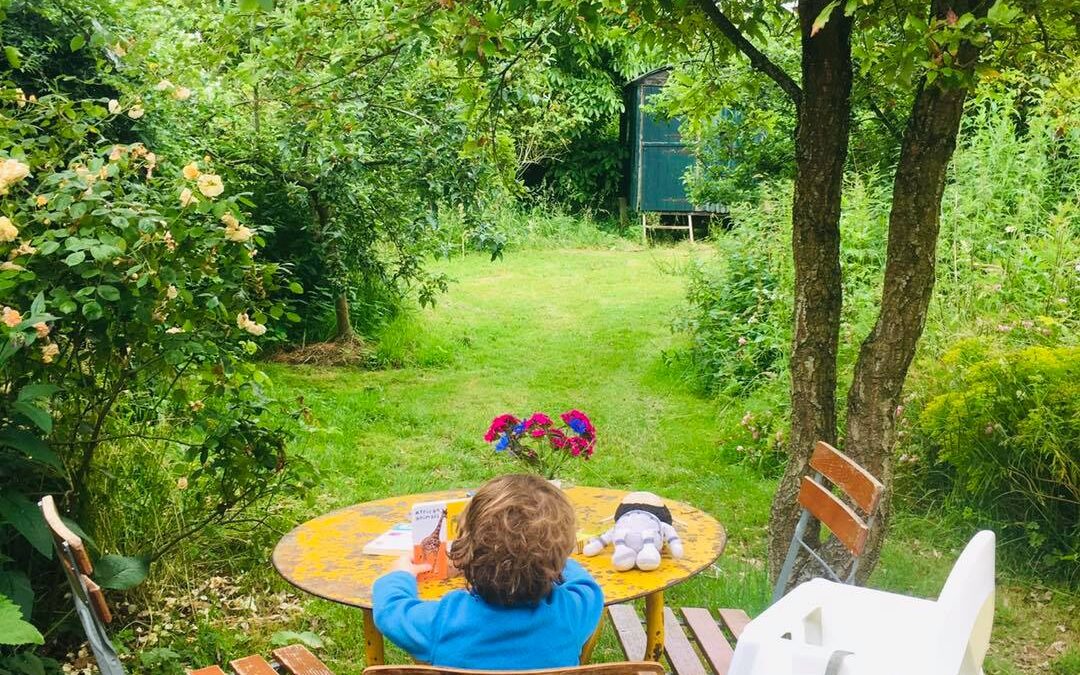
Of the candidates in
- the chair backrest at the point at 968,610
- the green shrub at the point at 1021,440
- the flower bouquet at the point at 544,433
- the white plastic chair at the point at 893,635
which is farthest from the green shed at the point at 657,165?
the chair backrest at the point at 968,610

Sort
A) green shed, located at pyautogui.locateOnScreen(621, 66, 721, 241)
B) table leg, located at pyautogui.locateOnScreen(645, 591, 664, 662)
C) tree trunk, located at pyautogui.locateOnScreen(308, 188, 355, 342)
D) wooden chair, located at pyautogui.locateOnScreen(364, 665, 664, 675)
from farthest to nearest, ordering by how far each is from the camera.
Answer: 1. green shed, located at pyautogui.locateOnScreen(621, 66, 721, 241)
2. tree trunk, located at pyautogui.locateOnScreen(308, 188, 355, 342)
3. table leg, located at pyautogui.locateOnScreen(645, 591, 664, 662)
4. wooden chair, located at pyautogui.locateOnScreen(364, 665, 664, 675)

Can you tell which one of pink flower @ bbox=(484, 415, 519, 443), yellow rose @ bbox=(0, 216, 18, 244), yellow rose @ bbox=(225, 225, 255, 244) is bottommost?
pink flower @ bbox=(484, 415, 519, 443)

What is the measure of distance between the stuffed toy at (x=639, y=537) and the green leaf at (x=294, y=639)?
1493mm

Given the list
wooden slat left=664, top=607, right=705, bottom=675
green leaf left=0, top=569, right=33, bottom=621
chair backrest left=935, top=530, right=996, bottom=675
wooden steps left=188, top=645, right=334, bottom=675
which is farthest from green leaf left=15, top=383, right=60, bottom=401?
chair backrest left=935, top=530, right=996, bottom=675

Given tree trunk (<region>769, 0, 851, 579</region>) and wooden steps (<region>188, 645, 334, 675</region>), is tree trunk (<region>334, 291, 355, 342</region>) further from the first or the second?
wooden steps (<region>188, 645, 334, 675</region>)

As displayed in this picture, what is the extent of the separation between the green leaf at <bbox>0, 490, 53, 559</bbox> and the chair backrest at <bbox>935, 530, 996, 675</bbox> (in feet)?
8.61

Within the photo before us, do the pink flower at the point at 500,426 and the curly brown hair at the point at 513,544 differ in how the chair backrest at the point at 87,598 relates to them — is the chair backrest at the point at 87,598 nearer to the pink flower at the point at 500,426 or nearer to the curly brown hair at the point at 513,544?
the curly brown hair at the point at 513,544

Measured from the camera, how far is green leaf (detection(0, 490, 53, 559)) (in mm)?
3260

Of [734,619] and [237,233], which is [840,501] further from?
[237,233]

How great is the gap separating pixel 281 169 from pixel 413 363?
2.02m

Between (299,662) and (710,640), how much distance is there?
128 cm

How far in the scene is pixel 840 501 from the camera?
3.16 meters

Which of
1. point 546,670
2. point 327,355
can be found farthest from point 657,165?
point 546,670

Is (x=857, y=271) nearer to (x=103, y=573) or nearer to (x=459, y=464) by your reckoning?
(x=459, y=464)
